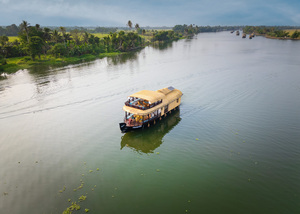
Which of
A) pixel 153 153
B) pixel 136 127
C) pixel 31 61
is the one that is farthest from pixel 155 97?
pixel 31 61

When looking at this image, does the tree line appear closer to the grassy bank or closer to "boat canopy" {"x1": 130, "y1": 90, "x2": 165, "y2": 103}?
the grassy bank

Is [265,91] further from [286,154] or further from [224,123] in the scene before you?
[286,154]

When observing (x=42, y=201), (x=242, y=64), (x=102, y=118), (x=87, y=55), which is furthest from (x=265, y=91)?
(x=87, y=55)

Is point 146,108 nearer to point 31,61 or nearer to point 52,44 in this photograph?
point 31,61

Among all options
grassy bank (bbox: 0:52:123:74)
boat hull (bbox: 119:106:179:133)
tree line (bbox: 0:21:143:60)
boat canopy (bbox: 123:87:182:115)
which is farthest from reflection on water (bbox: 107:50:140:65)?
boat hull (bbox: 119:106:179:133)

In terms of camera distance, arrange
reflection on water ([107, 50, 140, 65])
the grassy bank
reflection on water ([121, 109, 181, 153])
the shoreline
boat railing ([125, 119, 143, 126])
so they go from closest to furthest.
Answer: reflection on water ([121, 109, 181, 153]) → boat railing ([125, 119, 143, 126]) → the shoreline → the grassy bank → reflection on water ([107, 50, 140, 65])

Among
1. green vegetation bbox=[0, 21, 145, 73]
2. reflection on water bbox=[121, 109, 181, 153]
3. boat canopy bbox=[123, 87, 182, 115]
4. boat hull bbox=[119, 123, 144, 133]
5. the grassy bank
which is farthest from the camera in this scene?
green vegetation bbox=[0, 21, 145, 73]
